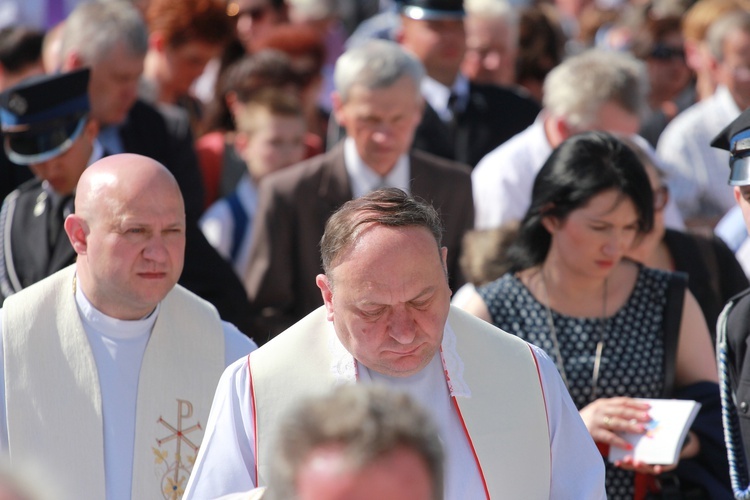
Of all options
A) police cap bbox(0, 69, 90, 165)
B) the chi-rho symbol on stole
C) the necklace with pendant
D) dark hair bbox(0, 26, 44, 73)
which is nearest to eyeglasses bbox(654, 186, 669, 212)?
the necklace with pendant

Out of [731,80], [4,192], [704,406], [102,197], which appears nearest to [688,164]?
[731,80]

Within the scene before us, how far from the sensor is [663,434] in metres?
4.30

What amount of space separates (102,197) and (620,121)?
3.09 meters

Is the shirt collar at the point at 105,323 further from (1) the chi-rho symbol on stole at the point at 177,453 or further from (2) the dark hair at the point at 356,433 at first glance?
(2) the dark hair at the point at 356,433

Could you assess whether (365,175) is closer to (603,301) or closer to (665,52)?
(603,301)

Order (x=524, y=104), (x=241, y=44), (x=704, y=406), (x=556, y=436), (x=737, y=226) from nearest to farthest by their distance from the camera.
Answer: (x=556, y=436) < (x=704, y=406) < (x=737, y=226) < (x=524, y=104) < (x=241, y=44)

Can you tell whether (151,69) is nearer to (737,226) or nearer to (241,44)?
(241,44)

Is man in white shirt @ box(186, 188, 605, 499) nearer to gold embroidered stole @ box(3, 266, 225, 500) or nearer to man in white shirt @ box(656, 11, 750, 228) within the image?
gold embroidered stole @ box(3, 266, 225, 500)

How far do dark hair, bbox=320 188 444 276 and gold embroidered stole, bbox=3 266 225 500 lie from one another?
3.65ft


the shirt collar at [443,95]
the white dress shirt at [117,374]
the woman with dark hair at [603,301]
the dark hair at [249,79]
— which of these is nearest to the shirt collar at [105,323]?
the white dress shirt at [117,374]

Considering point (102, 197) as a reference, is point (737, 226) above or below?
below

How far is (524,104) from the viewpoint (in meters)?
8.06

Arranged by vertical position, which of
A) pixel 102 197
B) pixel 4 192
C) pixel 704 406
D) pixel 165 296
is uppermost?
pixel 102 197

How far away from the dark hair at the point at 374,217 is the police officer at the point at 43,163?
6.61 feet
